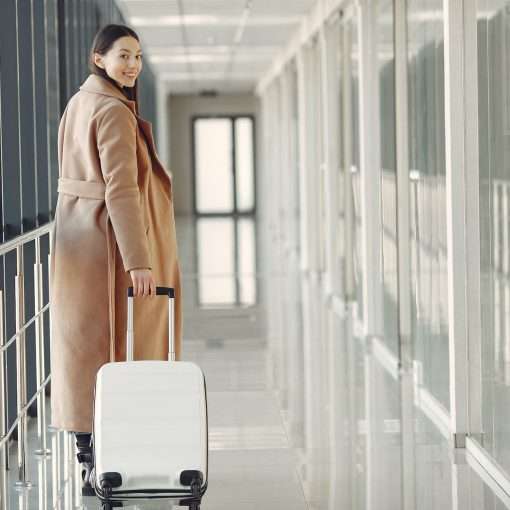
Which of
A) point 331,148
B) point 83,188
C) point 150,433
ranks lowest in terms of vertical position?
point 150,433

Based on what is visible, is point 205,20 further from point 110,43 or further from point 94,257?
point 94,257

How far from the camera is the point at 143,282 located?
416cm

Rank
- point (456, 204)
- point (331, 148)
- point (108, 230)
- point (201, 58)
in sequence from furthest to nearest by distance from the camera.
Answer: point (201, 58) < point (331, 148) < point (456, 204) < point (108, 230)

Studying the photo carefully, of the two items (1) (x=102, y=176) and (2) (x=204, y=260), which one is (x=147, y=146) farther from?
(2) (x=204, y=260)

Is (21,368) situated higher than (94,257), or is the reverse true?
(94,257)

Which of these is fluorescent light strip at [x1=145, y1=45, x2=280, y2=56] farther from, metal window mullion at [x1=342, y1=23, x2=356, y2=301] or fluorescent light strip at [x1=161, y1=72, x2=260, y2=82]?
metal window mullion at [x1=342, y1=23, x2=356, y2=301]

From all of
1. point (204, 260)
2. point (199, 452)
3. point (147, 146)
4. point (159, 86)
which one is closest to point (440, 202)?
point (147, 146)

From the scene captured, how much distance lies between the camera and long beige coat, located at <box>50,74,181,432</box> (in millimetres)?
4348

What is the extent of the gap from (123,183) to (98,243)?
0.28 meters

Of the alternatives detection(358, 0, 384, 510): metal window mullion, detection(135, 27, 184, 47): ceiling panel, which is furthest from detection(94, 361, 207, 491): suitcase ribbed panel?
detection(135, 27, 184, 47): ceiling panel

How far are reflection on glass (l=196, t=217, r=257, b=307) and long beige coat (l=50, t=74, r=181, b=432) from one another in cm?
702

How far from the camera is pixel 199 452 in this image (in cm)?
363

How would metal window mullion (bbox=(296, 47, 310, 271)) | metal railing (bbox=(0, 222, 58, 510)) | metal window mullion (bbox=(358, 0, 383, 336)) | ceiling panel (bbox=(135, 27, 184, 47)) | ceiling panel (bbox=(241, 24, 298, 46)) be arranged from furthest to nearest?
ceiling panel (bbox=(241, 24, 298, 46))
ceiling panel (bbox=(135, 27, 184, 47))
metal window mullion (bbox=(296, 47, 310, 271))
metal window mullion (bbox=(358, 0, 383, 336))
metal railing (bbox=(0, 222, 58, 510))

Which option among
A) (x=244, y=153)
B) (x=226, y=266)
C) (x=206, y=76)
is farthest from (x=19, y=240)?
(x=244, y=153)
